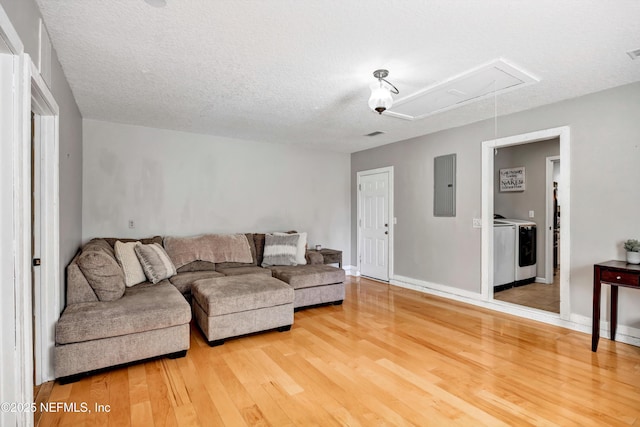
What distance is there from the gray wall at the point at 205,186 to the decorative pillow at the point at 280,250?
2.24ft

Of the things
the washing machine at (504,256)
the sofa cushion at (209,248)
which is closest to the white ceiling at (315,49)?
Answer: the sofa cushion at (209,248)

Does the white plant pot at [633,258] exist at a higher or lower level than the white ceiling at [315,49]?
lower

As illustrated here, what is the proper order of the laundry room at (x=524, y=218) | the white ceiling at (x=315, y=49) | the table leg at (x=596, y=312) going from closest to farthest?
the white ceiling at (x=315, y=49) < the table leg at (x=596, y=312) < the laundry room at (x=524, y=218)

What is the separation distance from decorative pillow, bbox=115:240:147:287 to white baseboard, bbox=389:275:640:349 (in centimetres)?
375

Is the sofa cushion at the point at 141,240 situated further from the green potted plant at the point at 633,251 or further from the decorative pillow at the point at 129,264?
the green potted plant at the point at 633,251

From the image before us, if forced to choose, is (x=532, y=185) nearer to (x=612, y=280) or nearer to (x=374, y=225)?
(x=374, y=225)

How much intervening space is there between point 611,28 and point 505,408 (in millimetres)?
2508

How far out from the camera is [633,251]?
2.86 metres

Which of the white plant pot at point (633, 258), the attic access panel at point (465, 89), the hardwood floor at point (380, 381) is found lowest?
the hardwood floor at point (380, 381)

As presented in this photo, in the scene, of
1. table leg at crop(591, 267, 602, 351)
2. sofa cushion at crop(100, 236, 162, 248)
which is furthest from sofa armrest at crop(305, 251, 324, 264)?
table leg at crop(591, 267, 602, 351)

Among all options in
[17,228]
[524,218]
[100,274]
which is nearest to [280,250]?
[100,274]

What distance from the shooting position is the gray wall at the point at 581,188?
3.01 m

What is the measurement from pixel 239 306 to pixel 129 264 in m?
1.30

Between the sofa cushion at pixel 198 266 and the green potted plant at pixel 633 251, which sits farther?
the sofa cushion at pixel 198 266
